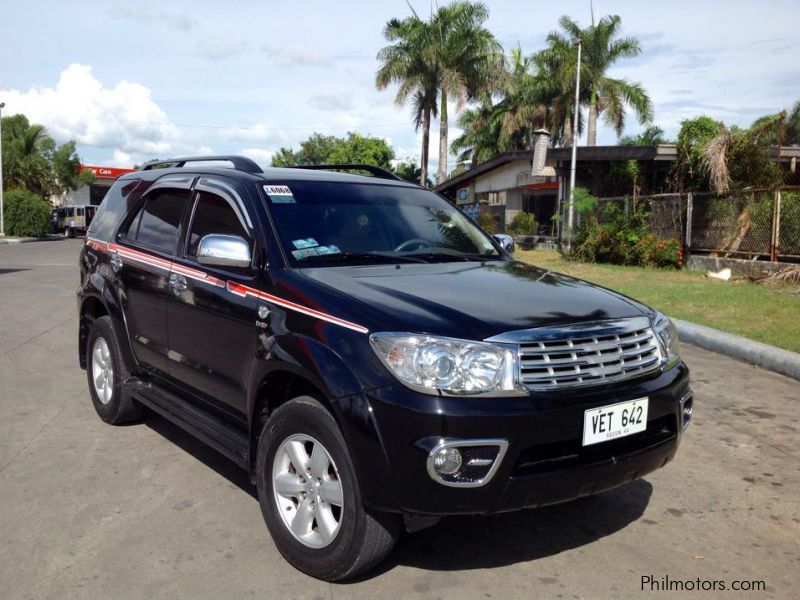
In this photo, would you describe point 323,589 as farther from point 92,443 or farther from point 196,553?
point 92,443

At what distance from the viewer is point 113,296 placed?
5.20m

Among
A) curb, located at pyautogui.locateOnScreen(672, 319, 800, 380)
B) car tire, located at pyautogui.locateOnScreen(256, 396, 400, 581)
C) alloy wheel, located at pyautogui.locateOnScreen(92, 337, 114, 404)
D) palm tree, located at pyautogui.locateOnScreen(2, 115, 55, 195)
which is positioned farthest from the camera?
palm tree, located at pyautogui.locateOnScreen(2, 115, 55, 195)

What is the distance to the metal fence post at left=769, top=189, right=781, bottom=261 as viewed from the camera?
1380cm

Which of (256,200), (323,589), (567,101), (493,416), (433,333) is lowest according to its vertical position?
(323,589)

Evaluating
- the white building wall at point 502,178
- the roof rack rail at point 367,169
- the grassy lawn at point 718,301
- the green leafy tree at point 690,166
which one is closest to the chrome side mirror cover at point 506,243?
the roof rack rail at point 367,169

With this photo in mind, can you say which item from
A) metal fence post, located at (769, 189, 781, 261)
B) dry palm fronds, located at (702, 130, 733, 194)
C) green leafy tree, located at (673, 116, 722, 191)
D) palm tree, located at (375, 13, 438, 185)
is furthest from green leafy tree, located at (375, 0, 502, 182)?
metal fence post, located at (769, 189, 781, 261)

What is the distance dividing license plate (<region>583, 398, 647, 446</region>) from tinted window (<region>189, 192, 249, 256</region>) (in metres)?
2.02

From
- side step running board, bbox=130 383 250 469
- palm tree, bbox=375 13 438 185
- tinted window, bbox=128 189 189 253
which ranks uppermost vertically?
palm tree, bbox=375 13 438 185

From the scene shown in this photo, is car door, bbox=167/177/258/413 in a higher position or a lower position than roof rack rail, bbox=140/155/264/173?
lower

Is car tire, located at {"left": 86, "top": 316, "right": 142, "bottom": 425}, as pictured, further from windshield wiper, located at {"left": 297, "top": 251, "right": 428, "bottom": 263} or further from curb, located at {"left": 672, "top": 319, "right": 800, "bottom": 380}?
curb, located at {"left": 672, "top": 319, "right": 800, "bottom": 380}

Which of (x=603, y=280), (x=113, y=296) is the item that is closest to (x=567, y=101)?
(x=603, y=280)

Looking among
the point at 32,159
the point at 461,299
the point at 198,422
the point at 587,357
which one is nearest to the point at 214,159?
the point at 198,422

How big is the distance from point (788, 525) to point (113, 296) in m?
4.27

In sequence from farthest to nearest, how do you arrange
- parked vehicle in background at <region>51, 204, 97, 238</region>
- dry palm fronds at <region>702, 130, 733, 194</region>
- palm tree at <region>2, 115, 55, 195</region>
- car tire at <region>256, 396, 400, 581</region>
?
palm tree at <region>2, 115, 55, 195</region> < parked vehicle in background at <region>51, 204, 97, 238</region> < dry palm fronds at <region>702, 130, 733, 194</region> < car tire at <region>256, 396, 400, 581</region>
